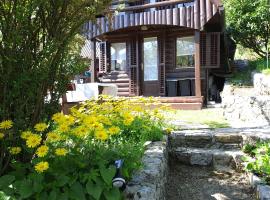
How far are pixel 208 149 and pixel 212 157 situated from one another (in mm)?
405

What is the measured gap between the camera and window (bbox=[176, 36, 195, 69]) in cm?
1414

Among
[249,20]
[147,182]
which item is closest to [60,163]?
[147,182]

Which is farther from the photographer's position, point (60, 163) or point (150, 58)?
point (150, 58)

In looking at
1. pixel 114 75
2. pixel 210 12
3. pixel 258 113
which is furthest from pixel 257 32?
pixel 258 113

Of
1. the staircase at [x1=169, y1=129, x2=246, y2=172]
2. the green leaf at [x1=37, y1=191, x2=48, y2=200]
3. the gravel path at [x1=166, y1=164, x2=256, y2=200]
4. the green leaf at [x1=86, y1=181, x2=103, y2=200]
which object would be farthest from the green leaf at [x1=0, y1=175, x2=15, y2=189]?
the staircase at [x1=169, y1=129, x2=246, y2=172]

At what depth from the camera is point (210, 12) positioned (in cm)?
1127

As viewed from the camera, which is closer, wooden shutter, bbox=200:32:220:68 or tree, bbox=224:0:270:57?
wooden shutter, bbox=200:32:220:68

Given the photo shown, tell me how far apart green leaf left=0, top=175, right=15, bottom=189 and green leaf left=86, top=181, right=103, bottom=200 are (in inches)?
23.2

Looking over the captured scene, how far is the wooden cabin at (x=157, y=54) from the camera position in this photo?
41.6 ft

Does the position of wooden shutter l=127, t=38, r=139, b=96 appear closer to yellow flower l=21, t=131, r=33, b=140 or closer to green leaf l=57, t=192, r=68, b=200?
yellow flower l=21, t=131, r=33, b=140

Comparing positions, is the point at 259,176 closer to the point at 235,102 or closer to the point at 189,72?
the point at 235,102

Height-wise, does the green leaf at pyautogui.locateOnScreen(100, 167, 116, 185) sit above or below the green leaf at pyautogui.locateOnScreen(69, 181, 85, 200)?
above

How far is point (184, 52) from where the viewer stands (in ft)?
46.8

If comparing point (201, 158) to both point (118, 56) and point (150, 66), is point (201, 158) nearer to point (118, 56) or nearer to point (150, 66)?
point (150, 66)
